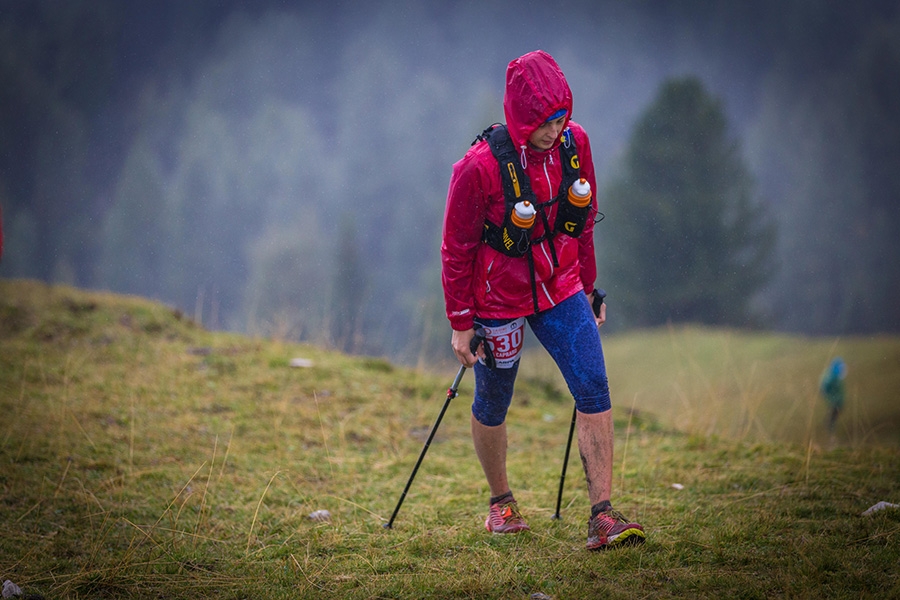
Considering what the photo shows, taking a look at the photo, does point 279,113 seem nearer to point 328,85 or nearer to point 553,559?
point 328,85

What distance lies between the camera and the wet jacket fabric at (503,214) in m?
3.46

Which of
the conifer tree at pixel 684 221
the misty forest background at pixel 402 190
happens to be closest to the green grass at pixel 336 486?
the misty forest background at pixel 402 190

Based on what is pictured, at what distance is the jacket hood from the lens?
3408 millimetres

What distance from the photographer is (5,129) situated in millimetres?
56188

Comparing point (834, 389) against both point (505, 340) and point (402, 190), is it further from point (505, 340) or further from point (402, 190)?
point (402, 190)

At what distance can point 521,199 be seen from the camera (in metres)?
3.54

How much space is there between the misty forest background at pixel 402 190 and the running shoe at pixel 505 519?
5.99 m

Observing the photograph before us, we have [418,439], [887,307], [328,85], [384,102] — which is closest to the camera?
[418,439]

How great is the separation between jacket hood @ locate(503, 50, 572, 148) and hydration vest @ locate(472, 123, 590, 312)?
0.34 ft

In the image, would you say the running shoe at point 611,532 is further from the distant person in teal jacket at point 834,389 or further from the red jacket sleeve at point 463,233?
the distant person in teal jacket at point 834,389

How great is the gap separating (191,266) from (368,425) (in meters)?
60.3

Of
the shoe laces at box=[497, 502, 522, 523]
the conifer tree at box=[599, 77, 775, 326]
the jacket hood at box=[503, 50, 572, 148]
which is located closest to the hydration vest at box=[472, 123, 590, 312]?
the jacket hood at box=[503, 50, 572, 148]

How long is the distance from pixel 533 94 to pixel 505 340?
3.96ft

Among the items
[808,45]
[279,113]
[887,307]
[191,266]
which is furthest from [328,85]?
[887,307]
